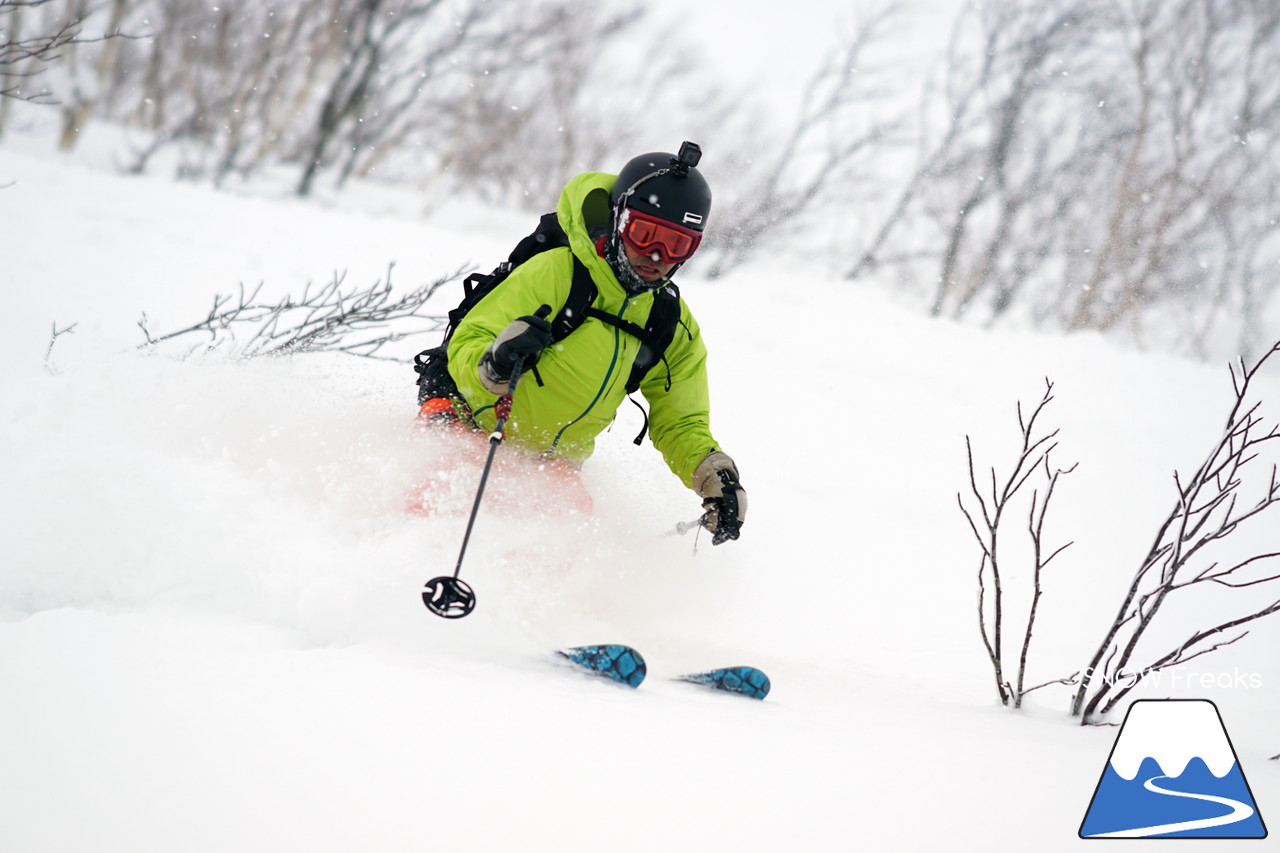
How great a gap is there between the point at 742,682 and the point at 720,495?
0.95 m

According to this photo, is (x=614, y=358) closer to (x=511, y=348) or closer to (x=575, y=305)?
(x=575, y=305)

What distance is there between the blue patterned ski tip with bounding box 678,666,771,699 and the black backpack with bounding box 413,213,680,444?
124 cm

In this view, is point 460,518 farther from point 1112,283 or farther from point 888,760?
point 1112,283

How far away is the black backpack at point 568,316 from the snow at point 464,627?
12.2 inches

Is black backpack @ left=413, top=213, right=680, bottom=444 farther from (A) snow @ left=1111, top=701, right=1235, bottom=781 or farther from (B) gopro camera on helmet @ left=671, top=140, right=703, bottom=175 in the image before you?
(A) snow @ left=1111, top=701, right=1235, bottom=781

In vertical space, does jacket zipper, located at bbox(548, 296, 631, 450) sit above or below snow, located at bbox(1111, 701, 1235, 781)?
above

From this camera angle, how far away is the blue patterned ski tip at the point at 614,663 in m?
2.27

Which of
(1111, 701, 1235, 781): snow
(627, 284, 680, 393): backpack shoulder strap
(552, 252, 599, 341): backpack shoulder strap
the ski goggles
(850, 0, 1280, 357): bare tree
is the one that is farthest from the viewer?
(850, 0, 1280, 357): bare tree

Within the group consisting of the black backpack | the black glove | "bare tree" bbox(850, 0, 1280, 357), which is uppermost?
"bare tree" bbox(850, 0, 1280, 357)

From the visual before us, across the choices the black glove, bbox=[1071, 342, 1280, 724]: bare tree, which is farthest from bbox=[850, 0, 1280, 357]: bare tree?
the black glove

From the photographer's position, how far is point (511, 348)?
8.76 ft

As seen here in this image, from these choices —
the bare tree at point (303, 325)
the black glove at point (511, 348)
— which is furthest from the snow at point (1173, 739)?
the bare tree at point (303, 325)

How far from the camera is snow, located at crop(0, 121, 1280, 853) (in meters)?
1.32

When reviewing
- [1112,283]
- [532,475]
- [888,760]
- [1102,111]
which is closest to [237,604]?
[532,475]
